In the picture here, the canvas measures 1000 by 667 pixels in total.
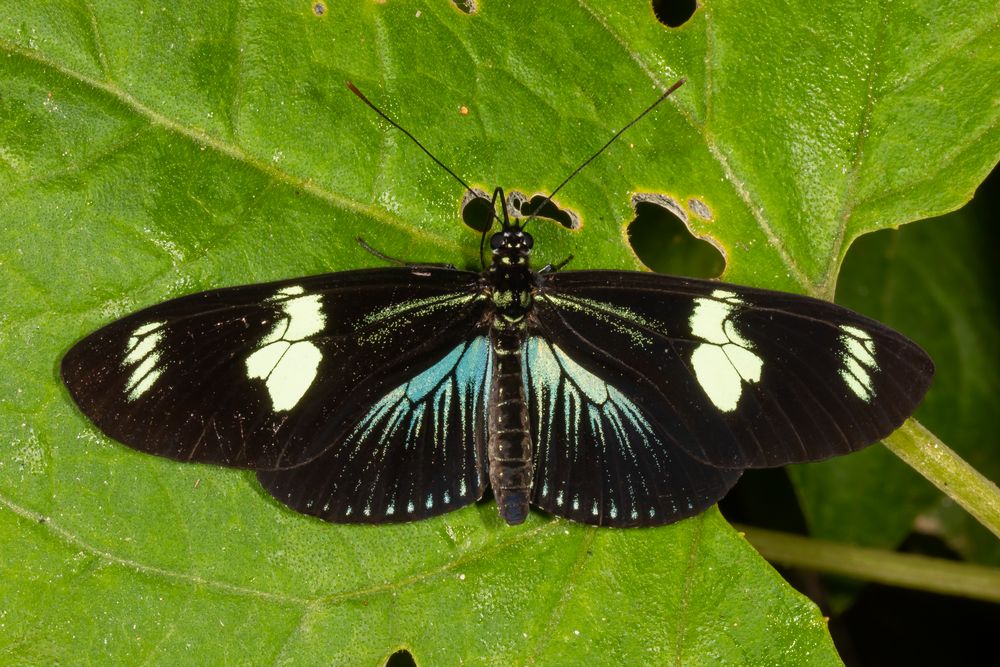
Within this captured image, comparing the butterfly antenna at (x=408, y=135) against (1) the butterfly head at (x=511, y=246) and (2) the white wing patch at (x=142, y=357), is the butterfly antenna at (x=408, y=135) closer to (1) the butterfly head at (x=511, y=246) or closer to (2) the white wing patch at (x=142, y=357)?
(1) the butterfly head at (x=511, y=246)

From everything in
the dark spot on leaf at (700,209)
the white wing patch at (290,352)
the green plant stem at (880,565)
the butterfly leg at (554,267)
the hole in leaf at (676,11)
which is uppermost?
the hole in leaf at (676,11)

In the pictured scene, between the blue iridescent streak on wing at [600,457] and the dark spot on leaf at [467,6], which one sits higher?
the dark spot on leaf at [467,6]

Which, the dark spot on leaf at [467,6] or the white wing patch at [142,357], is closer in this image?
the white wing patch at [142,357]

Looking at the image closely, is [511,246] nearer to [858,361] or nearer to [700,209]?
[700,209]

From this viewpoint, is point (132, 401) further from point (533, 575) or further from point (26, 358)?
point (533, 575)

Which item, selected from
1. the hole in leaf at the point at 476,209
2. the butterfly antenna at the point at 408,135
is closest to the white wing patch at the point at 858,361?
the hole in leaf at the point at 476,209
